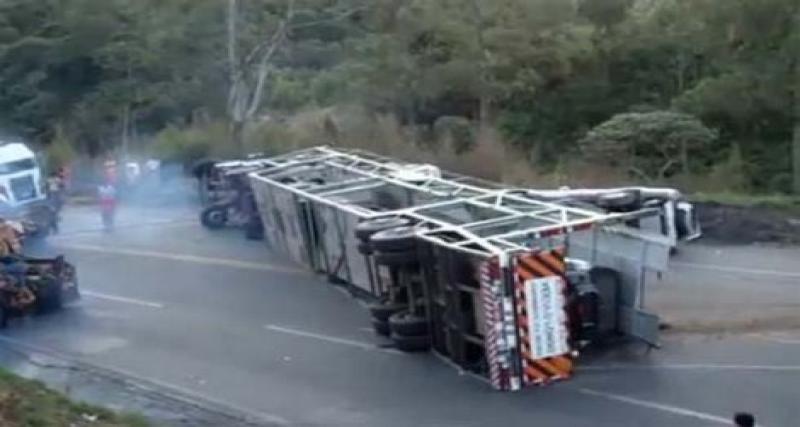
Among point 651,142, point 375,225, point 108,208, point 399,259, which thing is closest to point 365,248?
point 375,225

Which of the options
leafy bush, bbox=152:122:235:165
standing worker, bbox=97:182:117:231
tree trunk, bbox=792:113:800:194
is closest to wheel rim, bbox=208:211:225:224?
standing worker, bbox=97:182:117:231

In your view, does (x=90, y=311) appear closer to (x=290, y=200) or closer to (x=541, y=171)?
(x=290, y=200)

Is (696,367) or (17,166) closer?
(696,367)

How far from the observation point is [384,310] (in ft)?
65.4

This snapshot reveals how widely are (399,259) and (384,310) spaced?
100 cm

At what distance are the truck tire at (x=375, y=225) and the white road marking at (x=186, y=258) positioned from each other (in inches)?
186

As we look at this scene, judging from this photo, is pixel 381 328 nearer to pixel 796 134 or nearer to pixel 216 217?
pixel 216 217

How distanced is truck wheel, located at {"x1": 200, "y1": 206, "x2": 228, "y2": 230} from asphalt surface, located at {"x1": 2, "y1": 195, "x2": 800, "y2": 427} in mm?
2799

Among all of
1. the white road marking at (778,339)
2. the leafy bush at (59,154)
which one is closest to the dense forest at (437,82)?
the leafy bush at (59,154)

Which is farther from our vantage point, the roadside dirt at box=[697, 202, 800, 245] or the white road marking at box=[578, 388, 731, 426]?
the roadside dirt at box=[697, 202, 800, 245]

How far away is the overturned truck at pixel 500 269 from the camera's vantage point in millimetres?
17125

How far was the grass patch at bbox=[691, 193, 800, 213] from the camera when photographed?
27844 millimetres

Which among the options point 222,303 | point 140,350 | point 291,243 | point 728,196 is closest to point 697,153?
point 728,196

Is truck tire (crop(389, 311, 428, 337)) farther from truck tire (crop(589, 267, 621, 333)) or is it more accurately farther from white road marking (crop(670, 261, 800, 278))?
white road marking (crop(670, 261, 800, 278))
